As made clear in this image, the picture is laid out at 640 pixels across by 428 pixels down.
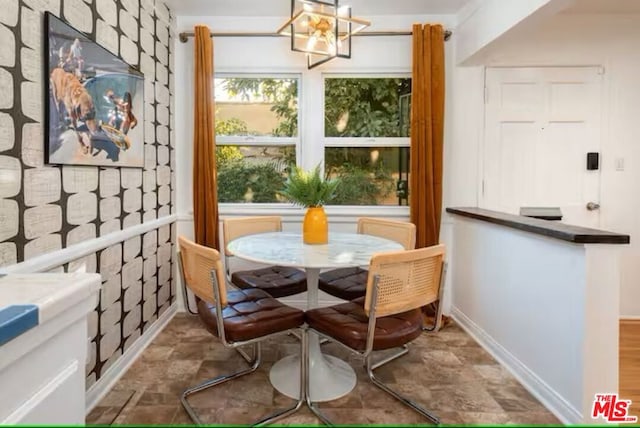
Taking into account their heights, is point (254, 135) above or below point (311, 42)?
below

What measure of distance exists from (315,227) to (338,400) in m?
0.92

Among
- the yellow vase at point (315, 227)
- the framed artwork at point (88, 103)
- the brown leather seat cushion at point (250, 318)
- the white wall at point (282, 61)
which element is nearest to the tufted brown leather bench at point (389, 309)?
the brown leather seat cushion at point (250, 318)

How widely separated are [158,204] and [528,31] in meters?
2.67

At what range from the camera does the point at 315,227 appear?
2.25 m

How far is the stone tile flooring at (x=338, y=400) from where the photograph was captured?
6.09ft

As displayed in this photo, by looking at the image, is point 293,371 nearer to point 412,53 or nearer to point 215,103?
point 215,103

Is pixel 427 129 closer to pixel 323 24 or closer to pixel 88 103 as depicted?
pixel 323 24

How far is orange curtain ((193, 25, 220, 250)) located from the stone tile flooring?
87cm

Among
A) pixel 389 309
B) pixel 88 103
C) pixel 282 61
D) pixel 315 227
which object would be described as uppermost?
pixel 282 61

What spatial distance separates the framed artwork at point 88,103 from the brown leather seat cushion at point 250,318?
95cm

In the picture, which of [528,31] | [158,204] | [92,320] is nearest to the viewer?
[92,320]

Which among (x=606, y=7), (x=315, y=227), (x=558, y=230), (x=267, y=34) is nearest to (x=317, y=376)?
(x=315, y=227)

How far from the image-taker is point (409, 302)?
67.9 inches

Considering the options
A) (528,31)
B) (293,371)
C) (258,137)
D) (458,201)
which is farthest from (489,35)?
(293,371)
